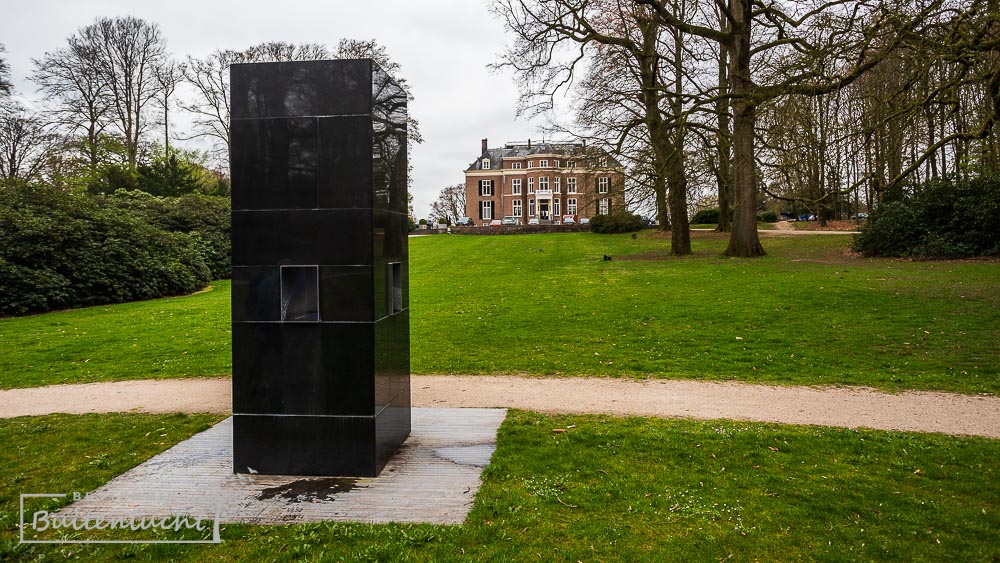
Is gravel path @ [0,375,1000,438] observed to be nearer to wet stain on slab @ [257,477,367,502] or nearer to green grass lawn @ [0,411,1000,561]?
green grass lawn @ [0,411,1000,561]

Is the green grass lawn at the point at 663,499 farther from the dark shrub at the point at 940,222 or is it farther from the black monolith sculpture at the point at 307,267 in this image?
the dark shrub at the point at 940,222

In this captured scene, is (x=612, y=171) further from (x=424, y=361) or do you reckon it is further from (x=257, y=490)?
(x=257, y=490)

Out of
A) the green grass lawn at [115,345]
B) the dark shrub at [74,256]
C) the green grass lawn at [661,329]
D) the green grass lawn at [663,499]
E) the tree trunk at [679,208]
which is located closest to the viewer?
the green grass lawn at [663,499]

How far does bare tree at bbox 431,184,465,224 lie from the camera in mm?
94625

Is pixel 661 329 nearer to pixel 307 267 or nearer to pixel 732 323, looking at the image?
pixel 732 323

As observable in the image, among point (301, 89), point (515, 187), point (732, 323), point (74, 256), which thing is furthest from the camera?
point (515, 187)

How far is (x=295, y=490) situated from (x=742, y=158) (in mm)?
18531

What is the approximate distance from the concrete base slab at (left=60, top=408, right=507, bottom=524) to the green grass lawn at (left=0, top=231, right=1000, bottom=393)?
4.23m

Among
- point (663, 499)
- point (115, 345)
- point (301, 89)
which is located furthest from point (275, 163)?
point (115, 345)

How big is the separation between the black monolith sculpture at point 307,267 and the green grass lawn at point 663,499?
1.18m

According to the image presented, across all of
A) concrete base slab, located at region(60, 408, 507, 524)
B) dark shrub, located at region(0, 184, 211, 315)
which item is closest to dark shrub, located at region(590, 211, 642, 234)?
dark shrub, located at region(0, 184, 211, 315)

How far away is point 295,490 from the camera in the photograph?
531cm

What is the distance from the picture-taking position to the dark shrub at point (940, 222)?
885 inches

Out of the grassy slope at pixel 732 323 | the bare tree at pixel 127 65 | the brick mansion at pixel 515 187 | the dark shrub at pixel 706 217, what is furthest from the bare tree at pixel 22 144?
the brick mansion at pixel 515 187
